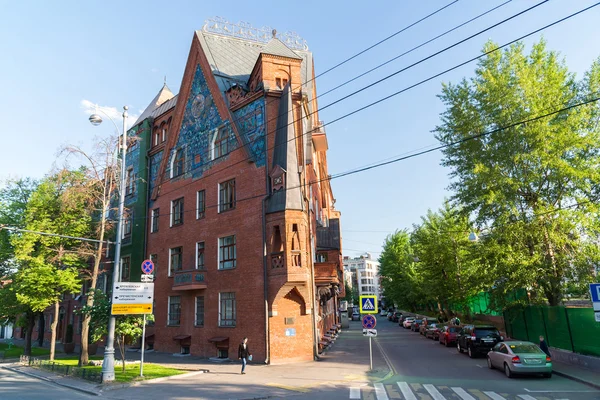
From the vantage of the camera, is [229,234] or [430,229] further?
[430,229]

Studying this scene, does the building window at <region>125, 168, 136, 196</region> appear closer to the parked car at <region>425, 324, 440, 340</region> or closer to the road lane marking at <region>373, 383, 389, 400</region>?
the road lane marking at <region>373, 383, 389, 400</region>

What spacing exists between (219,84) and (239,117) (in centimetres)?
334

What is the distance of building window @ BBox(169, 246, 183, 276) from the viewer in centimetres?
2791

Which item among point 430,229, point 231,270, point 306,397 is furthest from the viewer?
point 430,229

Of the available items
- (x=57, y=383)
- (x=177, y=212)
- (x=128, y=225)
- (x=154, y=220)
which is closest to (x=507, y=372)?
(x=57, y=383)

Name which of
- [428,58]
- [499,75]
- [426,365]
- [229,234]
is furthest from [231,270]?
[499,75]

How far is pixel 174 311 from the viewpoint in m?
27.2

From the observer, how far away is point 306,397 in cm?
1256

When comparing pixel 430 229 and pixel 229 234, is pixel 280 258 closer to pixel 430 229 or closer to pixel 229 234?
pixel 229 234

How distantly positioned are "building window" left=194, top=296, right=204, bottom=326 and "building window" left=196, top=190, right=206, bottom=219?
5339mm

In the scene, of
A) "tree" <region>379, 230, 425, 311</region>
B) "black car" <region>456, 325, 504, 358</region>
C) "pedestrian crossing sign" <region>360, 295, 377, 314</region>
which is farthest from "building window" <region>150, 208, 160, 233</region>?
"tree" <region>379, 230, 425, 311</region>

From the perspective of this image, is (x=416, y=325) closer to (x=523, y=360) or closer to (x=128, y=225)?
(x=523, y=360)

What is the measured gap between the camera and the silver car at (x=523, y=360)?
14.8 meters

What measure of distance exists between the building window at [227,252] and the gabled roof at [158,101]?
55.5 feet
